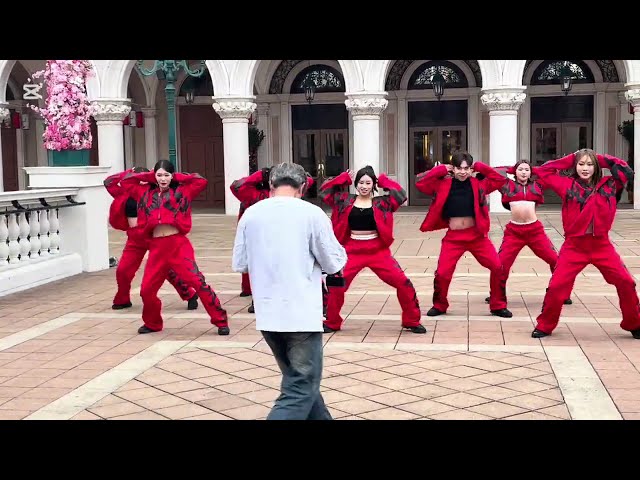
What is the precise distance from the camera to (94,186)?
42.9 feet

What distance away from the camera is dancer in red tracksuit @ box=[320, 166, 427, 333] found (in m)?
8.20

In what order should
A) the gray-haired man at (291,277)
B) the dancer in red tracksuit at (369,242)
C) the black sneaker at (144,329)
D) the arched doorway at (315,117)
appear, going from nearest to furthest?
the gray-haired man at (291,277)
the dancer in red tracksuit at (369,242)
the black sneaker at (144,329)
the arched doorway at (315,117)

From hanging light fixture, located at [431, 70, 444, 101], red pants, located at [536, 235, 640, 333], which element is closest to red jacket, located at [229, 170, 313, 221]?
red pants, located at [536, 235, 640, 333]

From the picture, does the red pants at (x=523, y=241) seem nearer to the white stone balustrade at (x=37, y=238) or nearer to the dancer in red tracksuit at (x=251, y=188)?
the dancer in red tracksuit at (x=251, y=188)

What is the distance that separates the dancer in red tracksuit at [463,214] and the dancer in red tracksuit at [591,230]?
112 cm

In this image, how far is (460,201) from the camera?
880cm

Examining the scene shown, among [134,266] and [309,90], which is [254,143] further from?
[134,266]

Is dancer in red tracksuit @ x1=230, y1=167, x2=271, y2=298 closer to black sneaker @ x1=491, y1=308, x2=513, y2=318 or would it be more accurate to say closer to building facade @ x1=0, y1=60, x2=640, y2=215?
black sneaker @ x1=491, y1=308, x2=513, y2=318

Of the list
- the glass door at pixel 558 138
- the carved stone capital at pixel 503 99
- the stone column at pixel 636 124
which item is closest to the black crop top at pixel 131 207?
the carved stone capital at pixel 503 99

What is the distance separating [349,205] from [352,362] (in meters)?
1.87

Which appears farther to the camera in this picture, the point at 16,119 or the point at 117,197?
the point at 16,119

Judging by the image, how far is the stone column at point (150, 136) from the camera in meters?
28.7

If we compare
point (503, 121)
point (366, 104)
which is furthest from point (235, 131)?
point (503, 121)

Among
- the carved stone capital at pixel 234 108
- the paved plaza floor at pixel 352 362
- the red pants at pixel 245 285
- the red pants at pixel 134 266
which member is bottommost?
the paved plaza floor at pixel 352 362
